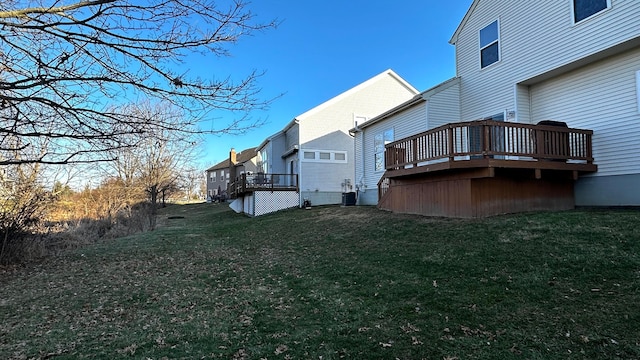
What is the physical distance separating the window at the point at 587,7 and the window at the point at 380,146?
25.2 ft

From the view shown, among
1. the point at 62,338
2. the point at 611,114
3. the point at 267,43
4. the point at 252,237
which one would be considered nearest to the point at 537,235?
the point at 611,114

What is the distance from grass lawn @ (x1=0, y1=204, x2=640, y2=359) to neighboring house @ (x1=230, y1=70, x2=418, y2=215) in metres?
12.3

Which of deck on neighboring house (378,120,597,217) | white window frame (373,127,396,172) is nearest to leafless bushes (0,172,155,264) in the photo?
deck on neighboring house (378,120,597,217)

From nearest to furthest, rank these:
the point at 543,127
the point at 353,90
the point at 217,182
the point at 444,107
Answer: the point at 543,127 → the point at 444,107 → the point at 353,90 → the point at 217,182

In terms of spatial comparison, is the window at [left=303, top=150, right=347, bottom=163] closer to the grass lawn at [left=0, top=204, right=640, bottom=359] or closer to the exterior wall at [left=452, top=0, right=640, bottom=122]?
the exterior wall at [left=452, top=0, right=640, bottom=122]

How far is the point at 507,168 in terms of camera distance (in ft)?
27.4

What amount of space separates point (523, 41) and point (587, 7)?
1809 mm

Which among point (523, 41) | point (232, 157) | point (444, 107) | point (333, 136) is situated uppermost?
point (232, 157)

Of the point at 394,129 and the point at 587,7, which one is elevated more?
the point at 587,7

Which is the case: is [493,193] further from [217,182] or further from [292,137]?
[217,182]

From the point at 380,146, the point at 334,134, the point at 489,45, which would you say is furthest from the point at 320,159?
the point at 489,45

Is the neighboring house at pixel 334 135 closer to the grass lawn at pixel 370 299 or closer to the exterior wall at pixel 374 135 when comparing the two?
the exterior wall at pixel 374 135

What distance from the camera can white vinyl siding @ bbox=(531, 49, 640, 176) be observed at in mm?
8078

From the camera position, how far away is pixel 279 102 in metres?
5.55
